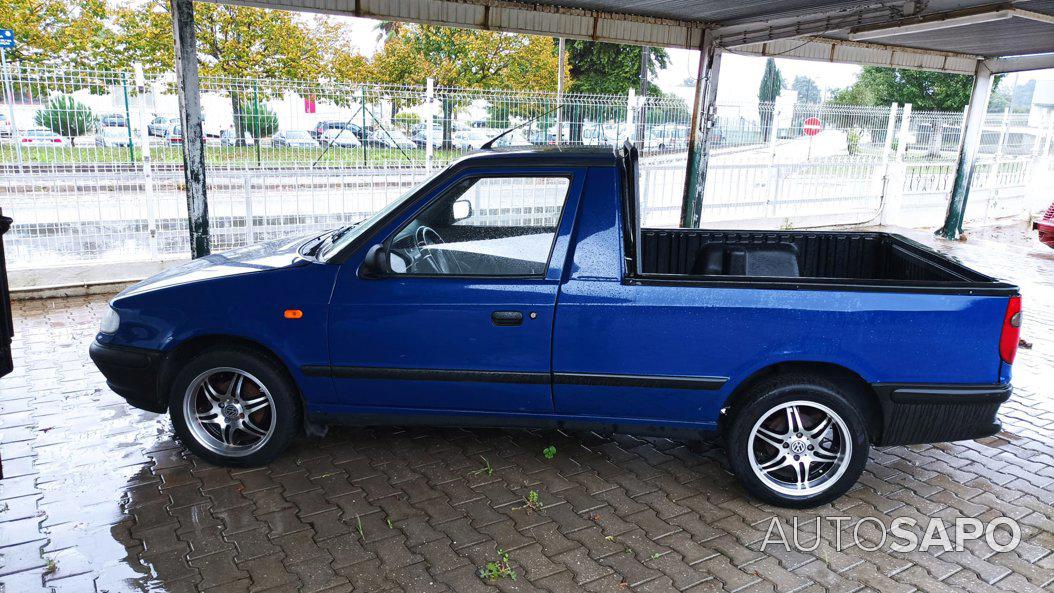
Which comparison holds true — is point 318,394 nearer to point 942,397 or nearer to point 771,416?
point 771,416

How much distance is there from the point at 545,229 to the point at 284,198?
6.24 meters

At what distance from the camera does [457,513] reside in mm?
3754

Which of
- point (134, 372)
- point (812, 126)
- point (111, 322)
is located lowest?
point (134, 372)

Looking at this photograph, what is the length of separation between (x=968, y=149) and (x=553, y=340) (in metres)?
12.6

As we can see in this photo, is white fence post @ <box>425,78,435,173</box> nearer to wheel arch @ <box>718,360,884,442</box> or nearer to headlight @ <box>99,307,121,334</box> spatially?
headlight @ <box>99,307,121,334</box>

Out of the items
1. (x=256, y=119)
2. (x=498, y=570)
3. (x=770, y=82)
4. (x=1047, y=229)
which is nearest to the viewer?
(x=498, y=570)

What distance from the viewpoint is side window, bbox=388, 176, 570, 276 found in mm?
3805

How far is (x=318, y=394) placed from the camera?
4.01 metres

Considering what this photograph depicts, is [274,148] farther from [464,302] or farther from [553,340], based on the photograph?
[553,340]

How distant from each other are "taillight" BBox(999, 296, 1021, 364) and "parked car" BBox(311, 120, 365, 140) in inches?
296

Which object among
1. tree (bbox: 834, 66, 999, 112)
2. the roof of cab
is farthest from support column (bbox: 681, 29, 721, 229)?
tree (bbox: 834, 66, 999, 112)

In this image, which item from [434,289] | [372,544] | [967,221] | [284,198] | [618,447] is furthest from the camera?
[967,221]

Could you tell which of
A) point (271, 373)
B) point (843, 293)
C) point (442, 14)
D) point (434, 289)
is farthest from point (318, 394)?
point (442, 14)

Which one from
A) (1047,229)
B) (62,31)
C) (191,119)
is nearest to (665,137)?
(1047,229)
